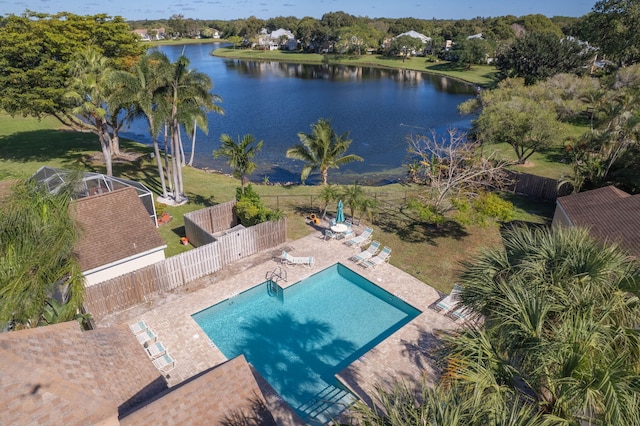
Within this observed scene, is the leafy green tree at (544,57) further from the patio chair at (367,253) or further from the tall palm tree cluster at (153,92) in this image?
the tall palm tree cluster at (153,92)

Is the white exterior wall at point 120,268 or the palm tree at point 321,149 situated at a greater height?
the palm tree at point 321,149

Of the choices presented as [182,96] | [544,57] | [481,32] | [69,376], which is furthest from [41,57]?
[481,32]

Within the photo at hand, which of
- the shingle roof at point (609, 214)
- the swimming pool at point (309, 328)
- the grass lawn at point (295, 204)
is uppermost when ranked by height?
the shingle roof at point (609, 214)

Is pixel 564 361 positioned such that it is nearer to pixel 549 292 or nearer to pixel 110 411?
pixel 549 292

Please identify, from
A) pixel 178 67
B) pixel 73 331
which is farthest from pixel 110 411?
pixel 178 67

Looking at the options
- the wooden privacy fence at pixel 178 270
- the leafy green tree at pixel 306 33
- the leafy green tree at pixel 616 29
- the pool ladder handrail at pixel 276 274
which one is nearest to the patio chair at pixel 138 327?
the wooden privacy fence at pixel 178 270

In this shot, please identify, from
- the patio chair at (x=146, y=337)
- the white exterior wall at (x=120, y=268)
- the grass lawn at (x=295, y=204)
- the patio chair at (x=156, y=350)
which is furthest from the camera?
the grass lawn at (x=295, y=204)

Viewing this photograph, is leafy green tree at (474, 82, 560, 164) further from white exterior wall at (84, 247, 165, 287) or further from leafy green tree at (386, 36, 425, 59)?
leafy green tree at (386, 36, 425, 59)
